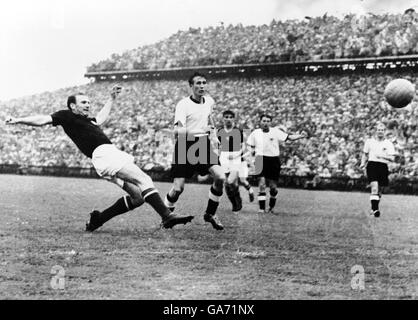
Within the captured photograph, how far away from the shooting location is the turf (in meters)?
4.57

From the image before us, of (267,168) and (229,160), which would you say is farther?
(229,160)

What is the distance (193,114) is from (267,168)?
403 centimetres

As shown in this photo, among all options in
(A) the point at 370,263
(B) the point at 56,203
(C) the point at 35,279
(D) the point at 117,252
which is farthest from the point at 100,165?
(B) the point at 56,203

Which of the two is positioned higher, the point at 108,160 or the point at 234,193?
the point at 108,160

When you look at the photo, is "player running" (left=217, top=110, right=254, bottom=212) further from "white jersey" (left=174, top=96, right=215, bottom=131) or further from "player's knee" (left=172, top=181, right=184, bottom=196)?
"white jersey" (left=174, top=96, right=215, bottom=131)

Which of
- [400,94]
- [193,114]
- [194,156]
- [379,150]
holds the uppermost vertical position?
[400,94]

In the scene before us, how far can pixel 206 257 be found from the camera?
227 inches

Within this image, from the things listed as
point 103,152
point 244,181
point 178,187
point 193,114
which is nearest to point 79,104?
point 103,152

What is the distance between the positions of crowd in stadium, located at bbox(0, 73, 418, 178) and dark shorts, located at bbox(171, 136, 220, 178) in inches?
482

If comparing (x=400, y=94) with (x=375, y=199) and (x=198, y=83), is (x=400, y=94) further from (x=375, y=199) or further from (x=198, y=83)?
(x=198, y=83)

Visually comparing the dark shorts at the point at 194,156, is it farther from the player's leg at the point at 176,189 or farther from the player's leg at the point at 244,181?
the player's leg at the point at 244,181

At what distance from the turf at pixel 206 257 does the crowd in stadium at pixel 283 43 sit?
1498 centimetres

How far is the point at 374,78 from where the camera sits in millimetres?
22578

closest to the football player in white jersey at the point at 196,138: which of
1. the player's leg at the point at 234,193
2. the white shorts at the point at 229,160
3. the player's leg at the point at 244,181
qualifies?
the player's leg at the point at 234,193
